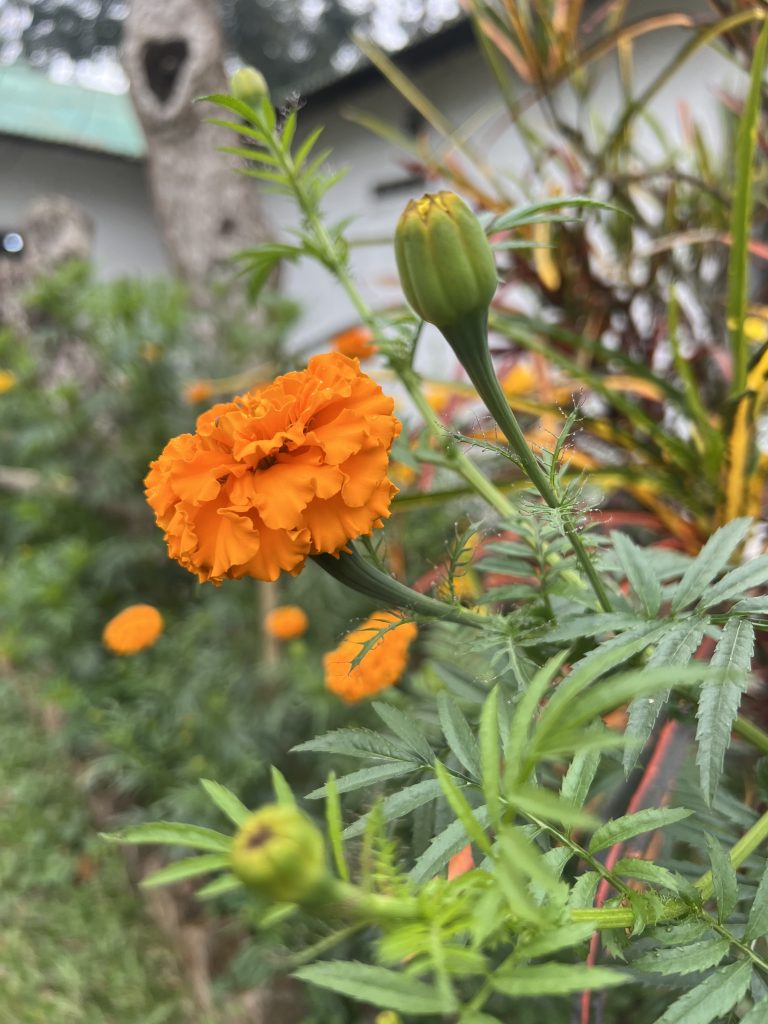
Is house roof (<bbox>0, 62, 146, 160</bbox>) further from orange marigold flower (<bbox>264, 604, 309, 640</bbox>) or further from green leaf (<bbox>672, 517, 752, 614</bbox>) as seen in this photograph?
green leaf (<bbox>672, 517, 752, 614</bbox>)

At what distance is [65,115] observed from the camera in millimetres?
4102

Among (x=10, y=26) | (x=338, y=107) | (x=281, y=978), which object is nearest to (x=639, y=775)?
(x=281, y=978)

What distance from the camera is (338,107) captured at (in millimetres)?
3166

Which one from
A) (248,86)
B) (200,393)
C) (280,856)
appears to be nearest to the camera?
(280,856)

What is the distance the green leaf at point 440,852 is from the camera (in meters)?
0.27

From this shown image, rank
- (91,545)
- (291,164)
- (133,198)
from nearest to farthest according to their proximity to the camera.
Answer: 1. (291,164)
2. (91,545)
3. (133,198)

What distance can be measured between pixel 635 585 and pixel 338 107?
3.33 m

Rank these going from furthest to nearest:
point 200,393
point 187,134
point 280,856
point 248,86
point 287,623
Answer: point 187,134, point 200,393, point 287,623, point 248,86, point 280,856

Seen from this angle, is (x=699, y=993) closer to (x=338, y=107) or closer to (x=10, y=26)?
(x=338, y=107)

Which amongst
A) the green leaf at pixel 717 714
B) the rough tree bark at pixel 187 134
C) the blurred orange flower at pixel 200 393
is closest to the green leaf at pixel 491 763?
the green leaf at pixel 717 714

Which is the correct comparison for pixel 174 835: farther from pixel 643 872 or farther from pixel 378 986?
pixel 643 872

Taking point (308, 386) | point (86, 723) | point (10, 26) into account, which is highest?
point (10, 26)

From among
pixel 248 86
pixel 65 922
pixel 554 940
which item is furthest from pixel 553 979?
pixel 65 922

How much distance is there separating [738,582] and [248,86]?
1.27 ft
